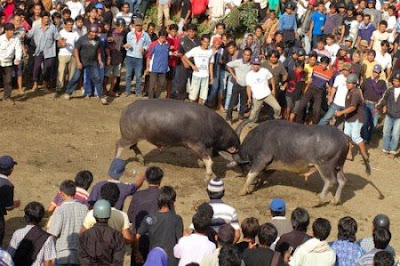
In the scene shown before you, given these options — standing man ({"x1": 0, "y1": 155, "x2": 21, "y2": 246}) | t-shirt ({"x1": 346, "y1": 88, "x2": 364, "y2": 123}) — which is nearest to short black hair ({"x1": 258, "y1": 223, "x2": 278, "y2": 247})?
standing man ({"x1": 0, "y1": 155, "x2": 21, "y2": 246})

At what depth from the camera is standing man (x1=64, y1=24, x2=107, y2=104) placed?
19594 mm

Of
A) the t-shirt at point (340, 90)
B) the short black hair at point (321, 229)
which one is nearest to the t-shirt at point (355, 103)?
the t-shirt at point (340, 90)

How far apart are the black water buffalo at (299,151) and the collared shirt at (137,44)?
5505mm

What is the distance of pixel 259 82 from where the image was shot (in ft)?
61.7

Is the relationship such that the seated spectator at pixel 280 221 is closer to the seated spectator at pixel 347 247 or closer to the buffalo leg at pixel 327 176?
the seated spectator at pixel 347 247

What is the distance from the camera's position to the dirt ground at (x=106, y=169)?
584 inches

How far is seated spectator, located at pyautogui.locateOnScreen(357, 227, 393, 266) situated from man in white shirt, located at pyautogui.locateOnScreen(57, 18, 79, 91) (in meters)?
12.7

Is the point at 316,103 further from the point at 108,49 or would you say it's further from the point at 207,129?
the point at 108,49

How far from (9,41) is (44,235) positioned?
1064 centimetres

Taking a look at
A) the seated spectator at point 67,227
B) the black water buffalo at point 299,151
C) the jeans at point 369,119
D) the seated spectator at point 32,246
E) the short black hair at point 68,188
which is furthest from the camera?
the jeans at point 369,119

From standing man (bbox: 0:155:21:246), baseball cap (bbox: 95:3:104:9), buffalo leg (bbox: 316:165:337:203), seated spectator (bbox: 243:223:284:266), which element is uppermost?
baseball cap (bbox: 95:3:104:9)

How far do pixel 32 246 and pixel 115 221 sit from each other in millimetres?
1043

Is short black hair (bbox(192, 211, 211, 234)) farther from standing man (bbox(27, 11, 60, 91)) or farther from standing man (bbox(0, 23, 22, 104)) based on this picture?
standing man (bbox(27, 11, 60, 91))

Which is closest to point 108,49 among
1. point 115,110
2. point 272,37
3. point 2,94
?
point 115,110
